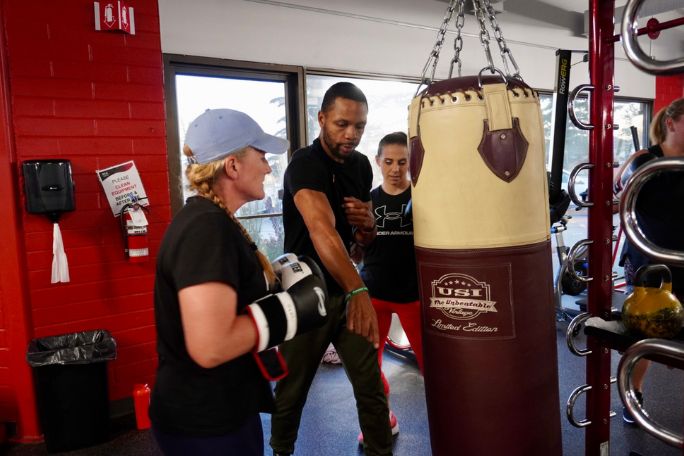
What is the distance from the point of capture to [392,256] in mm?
2625

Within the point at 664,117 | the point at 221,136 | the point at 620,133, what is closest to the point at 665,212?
the point at 664,117

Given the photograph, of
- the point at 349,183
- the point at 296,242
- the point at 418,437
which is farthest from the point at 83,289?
the point at 418,437

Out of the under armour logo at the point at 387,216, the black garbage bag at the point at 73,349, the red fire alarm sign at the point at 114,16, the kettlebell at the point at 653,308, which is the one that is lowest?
the black garbage bag at the point at 73,349

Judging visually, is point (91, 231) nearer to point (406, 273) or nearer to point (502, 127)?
point (406, 273)

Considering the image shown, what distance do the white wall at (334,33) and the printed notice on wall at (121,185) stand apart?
3.63 ft

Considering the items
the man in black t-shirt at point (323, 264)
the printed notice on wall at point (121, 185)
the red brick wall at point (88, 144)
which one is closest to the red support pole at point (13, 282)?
the red brick wall at point (88, 144)

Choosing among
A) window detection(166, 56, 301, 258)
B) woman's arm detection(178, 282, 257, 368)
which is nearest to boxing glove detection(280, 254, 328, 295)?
woman's arm detection(178, 282, 257, 368)

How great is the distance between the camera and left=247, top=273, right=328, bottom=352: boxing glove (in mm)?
1253

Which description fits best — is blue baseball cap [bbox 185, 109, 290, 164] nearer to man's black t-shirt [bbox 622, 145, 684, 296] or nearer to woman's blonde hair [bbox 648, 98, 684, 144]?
man's black t-shirt [bbox 622, 145, 684, 296]

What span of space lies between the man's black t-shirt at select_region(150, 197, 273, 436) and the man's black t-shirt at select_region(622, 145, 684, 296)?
1.80 meters

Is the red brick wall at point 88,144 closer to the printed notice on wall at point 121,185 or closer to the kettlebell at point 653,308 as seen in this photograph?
the printed notice on wall at point 121,185

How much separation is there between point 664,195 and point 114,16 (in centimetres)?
281

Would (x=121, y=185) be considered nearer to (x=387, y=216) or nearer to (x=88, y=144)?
(x=88, y=144)

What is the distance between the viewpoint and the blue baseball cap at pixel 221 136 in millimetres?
1313
